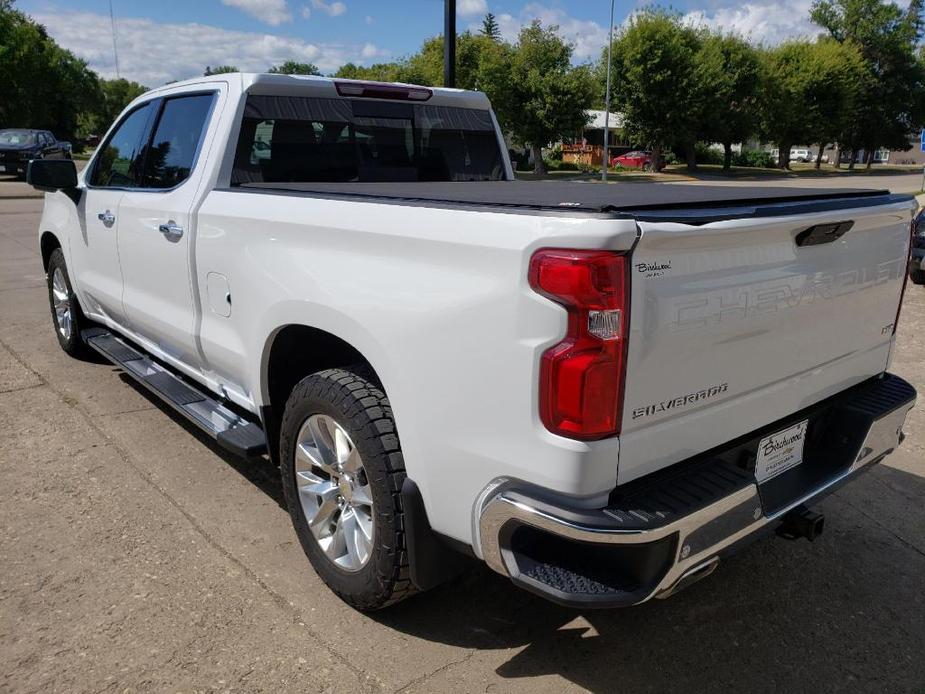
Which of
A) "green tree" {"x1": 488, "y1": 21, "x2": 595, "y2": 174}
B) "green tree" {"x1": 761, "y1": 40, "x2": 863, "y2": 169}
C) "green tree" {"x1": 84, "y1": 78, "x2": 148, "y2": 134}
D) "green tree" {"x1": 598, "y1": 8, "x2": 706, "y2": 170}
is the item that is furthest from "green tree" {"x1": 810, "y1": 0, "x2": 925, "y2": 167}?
"green tree" {"x1": 84, "y1": 78, "x2": 148, "y2": 134}

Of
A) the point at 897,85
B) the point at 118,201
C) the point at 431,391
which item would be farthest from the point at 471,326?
the point at 897,85

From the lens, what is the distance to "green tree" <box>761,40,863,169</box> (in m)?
47.9

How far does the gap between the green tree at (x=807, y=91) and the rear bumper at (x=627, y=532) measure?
1980 inches

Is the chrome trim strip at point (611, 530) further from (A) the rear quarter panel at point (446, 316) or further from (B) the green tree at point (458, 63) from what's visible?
(B) the green tree at point (458, 63)

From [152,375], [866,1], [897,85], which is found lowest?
[152,375]

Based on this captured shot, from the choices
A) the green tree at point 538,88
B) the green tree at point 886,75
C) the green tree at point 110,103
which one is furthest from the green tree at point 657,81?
the green tree at point 110,103

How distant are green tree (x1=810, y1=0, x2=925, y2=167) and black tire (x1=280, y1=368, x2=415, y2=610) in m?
64.6

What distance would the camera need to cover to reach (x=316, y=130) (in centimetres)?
395

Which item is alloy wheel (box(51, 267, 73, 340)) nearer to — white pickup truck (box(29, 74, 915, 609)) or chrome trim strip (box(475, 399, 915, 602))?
white pickup truck (box(29, 74, 915, 609))

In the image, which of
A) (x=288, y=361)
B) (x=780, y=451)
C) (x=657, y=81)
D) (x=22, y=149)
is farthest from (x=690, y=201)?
(x=657, y=81)

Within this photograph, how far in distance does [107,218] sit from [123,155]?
428 millimetres

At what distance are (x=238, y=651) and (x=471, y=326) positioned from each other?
1453 mm

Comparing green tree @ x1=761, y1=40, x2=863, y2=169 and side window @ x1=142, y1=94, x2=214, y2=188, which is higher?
green tree @ x1=761, y1=40, x2=863, y2=169

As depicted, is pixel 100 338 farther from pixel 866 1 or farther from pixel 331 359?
pixel 866 1
